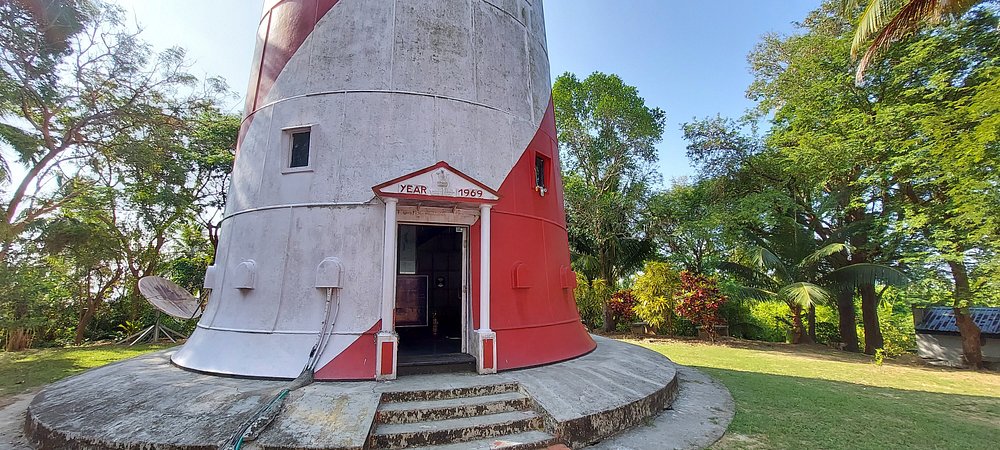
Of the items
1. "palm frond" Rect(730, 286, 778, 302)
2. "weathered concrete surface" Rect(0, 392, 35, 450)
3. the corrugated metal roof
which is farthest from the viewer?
"palm frond" Rect(730, 286, 778, 302)

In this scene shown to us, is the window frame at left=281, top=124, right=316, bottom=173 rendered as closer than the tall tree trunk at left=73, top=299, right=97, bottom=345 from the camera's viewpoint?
Yes

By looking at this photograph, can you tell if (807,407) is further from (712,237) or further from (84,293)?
(84,293)

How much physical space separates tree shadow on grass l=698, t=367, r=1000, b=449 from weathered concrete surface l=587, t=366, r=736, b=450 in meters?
0.17

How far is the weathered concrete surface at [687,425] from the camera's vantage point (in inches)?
183

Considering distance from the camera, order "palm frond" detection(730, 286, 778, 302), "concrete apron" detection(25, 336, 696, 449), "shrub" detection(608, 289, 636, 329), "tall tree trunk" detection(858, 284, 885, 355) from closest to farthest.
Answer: "concrete apron" detection(25, 336, 696, 449)
"palm frond" detection(730, 286, 778, 302)
"tall tree trunk" detection(858, 284, 885, 355)
"shrub" detection(608, 289, 636, 329)

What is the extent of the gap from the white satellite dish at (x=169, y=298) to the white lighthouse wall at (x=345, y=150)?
465 centimetres

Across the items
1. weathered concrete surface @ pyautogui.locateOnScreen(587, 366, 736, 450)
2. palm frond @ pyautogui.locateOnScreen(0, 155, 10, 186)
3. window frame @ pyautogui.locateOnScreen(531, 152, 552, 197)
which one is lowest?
weathered concrete surface @ pyautogui.locateOnScreen(587, 366, 736, 450)

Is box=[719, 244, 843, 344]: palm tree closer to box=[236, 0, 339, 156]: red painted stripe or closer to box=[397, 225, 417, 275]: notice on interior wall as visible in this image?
box=[397, 225, 417, 275]: notice on interior wall

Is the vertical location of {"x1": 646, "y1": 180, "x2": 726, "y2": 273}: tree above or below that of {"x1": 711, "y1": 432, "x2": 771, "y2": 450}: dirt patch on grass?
above

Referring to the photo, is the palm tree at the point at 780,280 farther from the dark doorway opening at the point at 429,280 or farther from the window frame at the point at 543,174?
the dark doorway opening at the point at 429,280

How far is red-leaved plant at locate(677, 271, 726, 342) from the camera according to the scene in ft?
49.1

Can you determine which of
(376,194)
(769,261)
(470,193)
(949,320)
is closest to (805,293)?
(769,261)

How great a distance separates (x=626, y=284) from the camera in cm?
2442

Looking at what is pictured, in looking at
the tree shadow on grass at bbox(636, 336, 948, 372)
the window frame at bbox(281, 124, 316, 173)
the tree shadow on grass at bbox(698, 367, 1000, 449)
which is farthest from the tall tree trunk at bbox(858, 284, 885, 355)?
the window frame at bbox(281, 124, 316, 173)
